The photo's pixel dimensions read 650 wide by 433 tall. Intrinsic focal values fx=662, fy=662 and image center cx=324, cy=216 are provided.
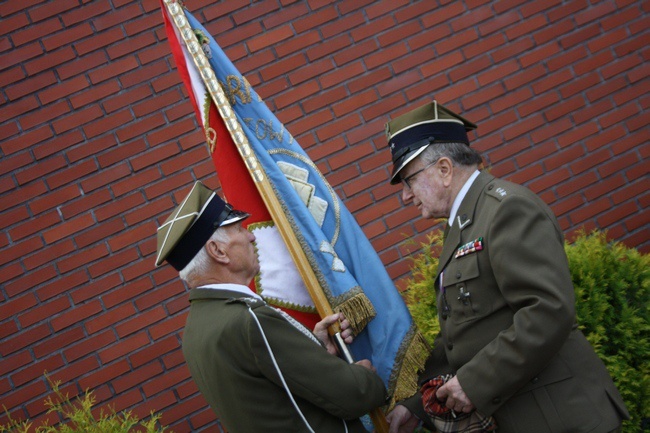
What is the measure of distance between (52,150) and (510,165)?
10.2ft

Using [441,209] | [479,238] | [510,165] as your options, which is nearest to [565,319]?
[479,238]

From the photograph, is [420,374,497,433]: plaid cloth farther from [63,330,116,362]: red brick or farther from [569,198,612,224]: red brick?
[569,198,612,224]: red brick

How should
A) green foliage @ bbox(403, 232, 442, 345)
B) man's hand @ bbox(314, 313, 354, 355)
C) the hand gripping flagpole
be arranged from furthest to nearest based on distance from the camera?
green foliage @ bbox(403, 232, 442, 345) < the hand gripping flagpole < man's hand @ bbox(314, 313, 354, 355)

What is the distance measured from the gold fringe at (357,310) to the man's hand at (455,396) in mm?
510

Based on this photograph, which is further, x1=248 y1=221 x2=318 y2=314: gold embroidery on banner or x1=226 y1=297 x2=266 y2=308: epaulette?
x1=248 y1=221 x2=318 y2=314: gold embroidery on banner

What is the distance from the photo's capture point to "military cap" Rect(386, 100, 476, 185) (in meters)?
2.59

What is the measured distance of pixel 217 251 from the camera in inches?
98.0

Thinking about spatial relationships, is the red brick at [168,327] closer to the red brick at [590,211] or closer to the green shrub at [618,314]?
the green shrub at [618,314]

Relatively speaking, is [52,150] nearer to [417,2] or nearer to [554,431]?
[417,2]

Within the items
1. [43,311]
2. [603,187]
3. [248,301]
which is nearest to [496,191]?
[248,301]

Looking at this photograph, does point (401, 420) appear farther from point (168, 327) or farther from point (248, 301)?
point (168, 327)

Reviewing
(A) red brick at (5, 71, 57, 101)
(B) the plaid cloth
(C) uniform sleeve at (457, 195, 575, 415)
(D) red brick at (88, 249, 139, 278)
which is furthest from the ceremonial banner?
(A) red brick at (5, 71, 57, 101)

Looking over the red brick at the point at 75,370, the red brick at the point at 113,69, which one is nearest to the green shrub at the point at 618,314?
the red brick at the point at 75,370

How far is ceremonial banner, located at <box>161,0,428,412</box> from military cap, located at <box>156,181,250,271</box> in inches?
15.1
